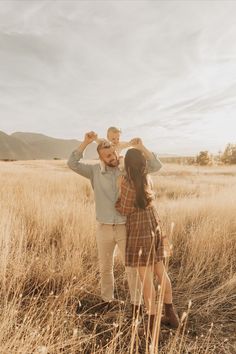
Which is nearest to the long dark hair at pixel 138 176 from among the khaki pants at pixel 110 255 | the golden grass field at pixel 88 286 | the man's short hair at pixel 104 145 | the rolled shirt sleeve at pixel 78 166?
the man's short hair at pixel 104 145

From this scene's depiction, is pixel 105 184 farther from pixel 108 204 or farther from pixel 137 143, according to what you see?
pixel 137 143

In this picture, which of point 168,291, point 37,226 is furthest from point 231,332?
point 37,226

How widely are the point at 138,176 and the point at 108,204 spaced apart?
451 mm

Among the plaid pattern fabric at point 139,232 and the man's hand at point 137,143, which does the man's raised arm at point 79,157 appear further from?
the plaid pattern fabric at point 139,232

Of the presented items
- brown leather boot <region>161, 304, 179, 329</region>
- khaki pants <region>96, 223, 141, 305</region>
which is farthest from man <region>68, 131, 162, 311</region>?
brown leather boot <region>161, 304, 179, 329</region>

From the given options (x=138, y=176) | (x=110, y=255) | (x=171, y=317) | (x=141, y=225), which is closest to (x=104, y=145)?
(x=138, y=176)

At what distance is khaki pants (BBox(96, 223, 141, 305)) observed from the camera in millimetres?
3006

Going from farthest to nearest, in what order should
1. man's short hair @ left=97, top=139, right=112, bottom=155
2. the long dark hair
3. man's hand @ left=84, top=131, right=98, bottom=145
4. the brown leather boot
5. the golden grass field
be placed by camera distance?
man's hand @ left=84, top=131, right=98, bottom=145
man's short hair @ left=97, top=139, right=112, bottom=155
the brown leather boot
the long dark hair
the golden grass field

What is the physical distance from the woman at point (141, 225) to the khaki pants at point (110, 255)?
0.15 metres

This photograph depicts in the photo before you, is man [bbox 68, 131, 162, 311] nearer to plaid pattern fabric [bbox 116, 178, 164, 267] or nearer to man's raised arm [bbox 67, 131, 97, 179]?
man's raised arm [bbox 67, 131, 97, 179]

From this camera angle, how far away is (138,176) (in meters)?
2.83

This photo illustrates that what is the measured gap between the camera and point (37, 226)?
200 inches

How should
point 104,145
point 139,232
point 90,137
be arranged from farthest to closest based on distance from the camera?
point 90,137 → point 104,145 → point 139,232

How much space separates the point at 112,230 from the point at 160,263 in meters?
0.52
